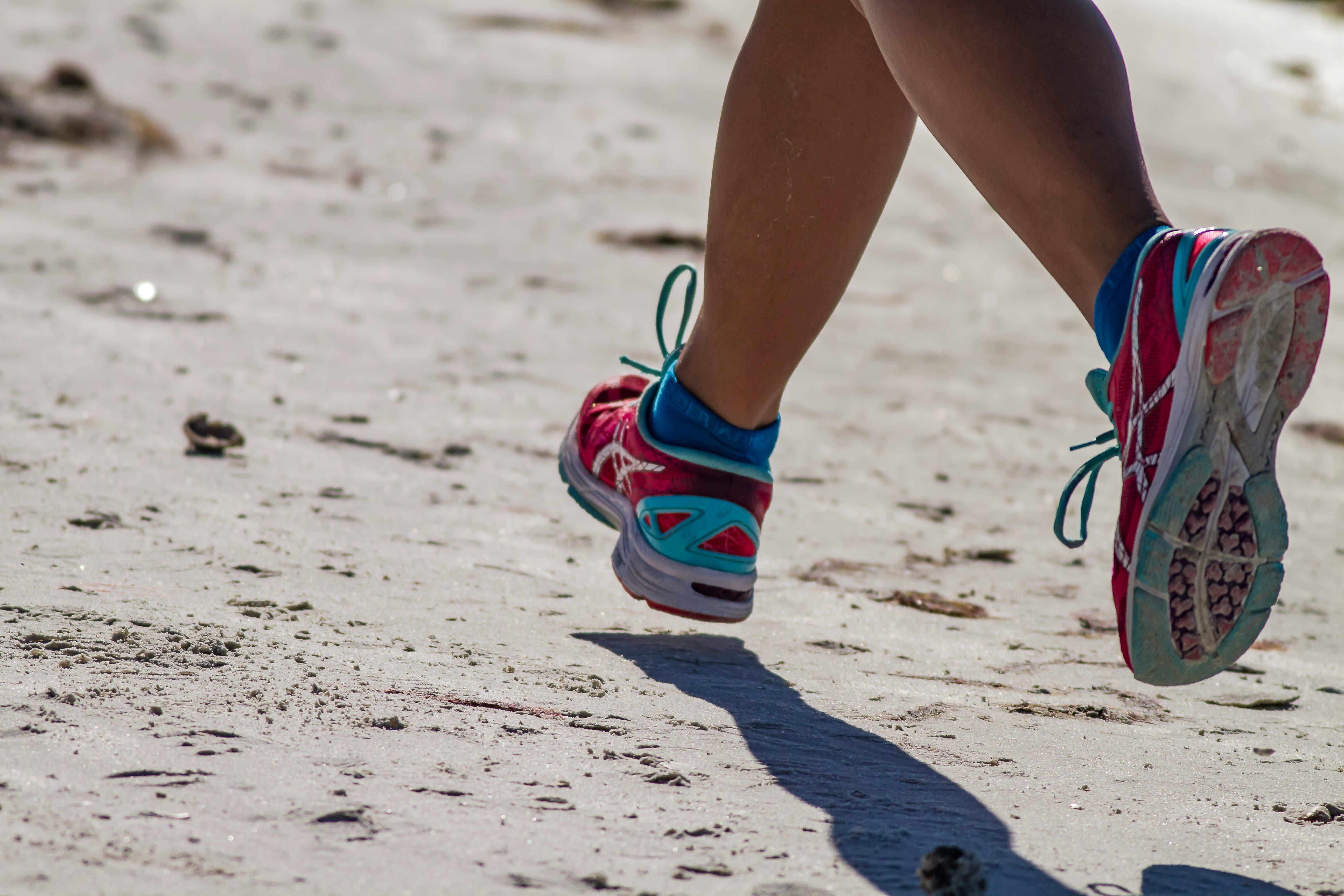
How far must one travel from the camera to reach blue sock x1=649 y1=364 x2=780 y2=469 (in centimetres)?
166

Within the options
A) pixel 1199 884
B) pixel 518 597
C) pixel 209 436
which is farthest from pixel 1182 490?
pixel 209 436

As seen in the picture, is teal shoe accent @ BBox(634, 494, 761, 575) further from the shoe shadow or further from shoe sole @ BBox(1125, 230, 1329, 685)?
shoe sole @ BBox(1125, 230, 1329, 685)

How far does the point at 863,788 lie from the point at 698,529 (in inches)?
19.7

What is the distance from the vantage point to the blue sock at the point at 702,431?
1664mm

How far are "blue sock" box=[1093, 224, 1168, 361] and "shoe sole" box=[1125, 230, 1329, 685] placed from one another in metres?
0.07

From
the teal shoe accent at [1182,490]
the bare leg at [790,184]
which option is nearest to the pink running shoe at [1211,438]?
the teal shoe accent at [1182,490]

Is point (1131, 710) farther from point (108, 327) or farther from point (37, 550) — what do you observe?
point (108, 327)

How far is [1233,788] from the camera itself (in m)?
1.25

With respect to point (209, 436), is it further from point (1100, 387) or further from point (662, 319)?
point (1100, 387)

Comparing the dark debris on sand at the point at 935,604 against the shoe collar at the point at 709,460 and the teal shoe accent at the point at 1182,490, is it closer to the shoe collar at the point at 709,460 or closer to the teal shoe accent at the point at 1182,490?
the shoe collar at the point at 709,460

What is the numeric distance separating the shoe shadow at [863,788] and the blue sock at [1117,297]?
0.44 metres

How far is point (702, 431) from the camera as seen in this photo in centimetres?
167

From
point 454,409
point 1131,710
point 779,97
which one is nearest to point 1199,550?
point 1131,710

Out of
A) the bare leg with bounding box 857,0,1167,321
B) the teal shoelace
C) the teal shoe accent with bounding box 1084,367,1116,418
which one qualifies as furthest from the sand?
the bare leg with bounding box 857,0,1167,321
